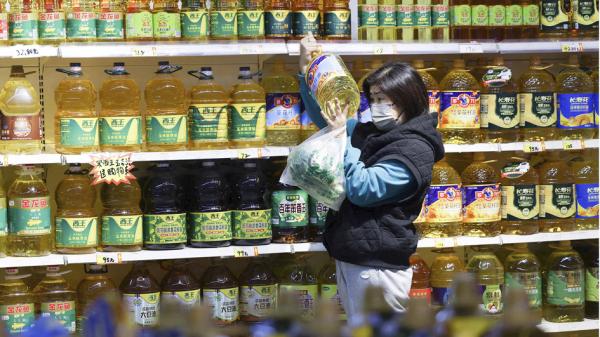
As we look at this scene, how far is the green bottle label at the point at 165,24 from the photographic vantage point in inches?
156

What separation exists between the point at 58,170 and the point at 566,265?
2.48 m

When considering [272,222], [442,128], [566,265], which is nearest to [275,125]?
[272,222]

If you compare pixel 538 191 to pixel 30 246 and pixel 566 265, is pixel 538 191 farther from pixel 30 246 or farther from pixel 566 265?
pixel 30 246

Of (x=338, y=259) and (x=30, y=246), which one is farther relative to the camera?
(x=30, y=246)

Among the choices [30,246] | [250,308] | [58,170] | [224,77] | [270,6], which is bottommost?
[250,308]

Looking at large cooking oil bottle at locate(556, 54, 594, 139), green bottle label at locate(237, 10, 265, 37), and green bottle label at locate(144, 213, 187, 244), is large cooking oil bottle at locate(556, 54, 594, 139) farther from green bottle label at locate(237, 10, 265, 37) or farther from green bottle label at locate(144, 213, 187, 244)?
green bottle label at locate(144, 213, 187, 244)

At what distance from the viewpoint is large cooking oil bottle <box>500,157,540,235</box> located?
4496 mm

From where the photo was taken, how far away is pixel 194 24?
4004mm

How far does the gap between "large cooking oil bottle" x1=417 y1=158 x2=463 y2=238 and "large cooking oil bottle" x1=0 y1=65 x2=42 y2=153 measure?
5.71ft

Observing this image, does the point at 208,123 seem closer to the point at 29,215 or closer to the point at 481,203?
the point at 29,215

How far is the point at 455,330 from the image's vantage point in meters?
1.14

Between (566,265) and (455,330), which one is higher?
(455,330)

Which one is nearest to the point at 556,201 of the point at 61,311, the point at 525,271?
the point at 525,271

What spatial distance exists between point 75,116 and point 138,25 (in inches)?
18.0
